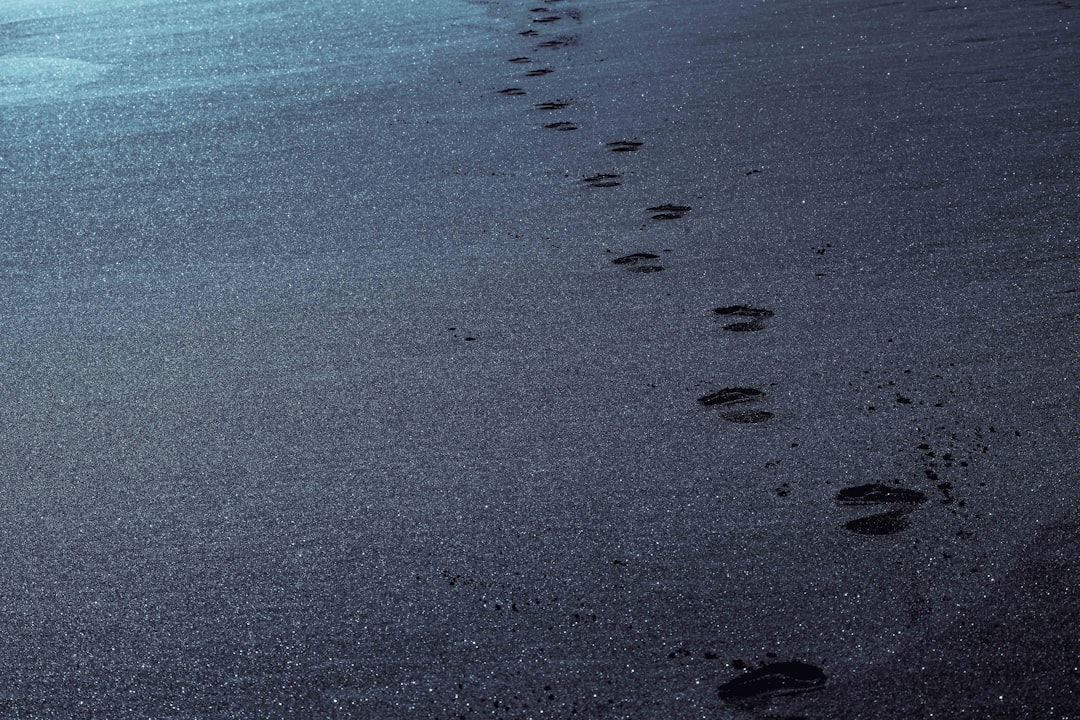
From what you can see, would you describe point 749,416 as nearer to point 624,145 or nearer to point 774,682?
point 774,682

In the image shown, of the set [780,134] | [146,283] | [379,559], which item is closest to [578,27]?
[780,134]

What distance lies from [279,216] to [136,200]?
0.42 metres

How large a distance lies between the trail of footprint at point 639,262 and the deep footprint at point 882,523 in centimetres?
89

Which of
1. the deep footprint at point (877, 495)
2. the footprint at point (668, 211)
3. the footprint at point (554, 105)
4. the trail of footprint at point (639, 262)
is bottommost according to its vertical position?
the deep footprint at point (877, 495)

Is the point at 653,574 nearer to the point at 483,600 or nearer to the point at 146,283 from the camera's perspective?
the point at 483,600

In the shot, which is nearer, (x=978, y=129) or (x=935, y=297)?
(x=935, y=297)

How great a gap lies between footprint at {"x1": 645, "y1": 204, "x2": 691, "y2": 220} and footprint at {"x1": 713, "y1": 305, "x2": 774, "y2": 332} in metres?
0.45

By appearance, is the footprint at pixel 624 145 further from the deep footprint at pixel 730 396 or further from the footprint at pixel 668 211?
the deep footprint at pixel 730 396

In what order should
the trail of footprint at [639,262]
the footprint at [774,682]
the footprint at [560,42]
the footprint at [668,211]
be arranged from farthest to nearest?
the footprint at [560,42] < the footprint at [668,211] < the trail of footprint at [639,262] < the footprint at [774,682]

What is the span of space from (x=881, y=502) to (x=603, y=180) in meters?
1.37

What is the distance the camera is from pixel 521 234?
2.55 m

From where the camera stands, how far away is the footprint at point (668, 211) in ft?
8.47

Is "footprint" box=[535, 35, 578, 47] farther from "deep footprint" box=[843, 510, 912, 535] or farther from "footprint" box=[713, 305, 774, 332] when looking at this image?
"deep footprint" box=[843, 510, 912, 535]

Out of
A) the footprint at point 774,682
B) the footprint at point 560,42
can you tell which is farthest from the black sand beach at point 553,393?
the footprint at point 560,42
